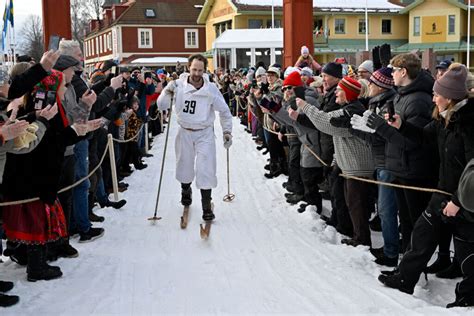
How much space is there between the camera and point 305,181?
28.0 ft

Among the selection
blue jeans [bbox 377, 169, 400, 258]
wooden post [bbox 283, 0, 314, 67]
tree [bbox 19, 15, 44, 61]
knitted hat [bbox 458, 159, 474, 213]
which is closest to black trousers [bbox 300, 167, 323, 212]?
blue jeans [bbox 377, 169, 400, 258]

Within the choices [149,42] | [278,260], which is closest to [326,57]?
[149,42]

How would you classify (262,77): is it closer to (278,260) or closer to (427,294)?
(278,260)

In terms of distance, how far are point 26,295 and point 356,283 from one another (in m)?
3.01

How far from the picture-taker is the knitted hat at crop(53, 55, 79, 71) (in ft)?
20.8

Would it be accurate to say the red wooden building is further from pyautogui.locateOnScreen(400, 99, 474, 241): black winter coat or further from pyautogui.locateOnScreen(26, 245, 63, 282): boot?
pyautogui.locateOnScreen(400, 99, 474, 241): black winter coat

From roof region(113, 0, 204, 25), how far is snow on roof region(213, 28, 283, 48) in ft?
76.4

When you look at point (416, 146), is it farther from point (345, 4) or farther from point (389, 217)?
point (345, 4)

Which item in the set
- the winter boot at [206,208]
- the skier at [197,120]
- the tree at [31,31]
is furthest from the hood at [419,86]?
the tree at [31,31]

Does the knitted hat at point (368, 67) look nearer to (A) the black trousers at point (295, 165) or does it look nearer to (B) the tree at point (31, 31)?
(A) the black trousers at point (295, 165)

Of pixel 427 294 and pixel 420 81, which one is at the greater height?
pixel 420 81

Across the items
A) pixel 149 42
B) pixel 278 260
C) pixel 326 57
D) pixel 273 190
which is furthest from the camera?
pixel 149 42

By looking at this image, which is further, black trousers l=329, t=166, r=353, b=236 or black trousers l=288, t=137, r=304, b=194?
black trousers l=288, t=137, r=304, b=194

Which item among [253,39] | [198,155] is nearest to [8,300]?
[198,155]
